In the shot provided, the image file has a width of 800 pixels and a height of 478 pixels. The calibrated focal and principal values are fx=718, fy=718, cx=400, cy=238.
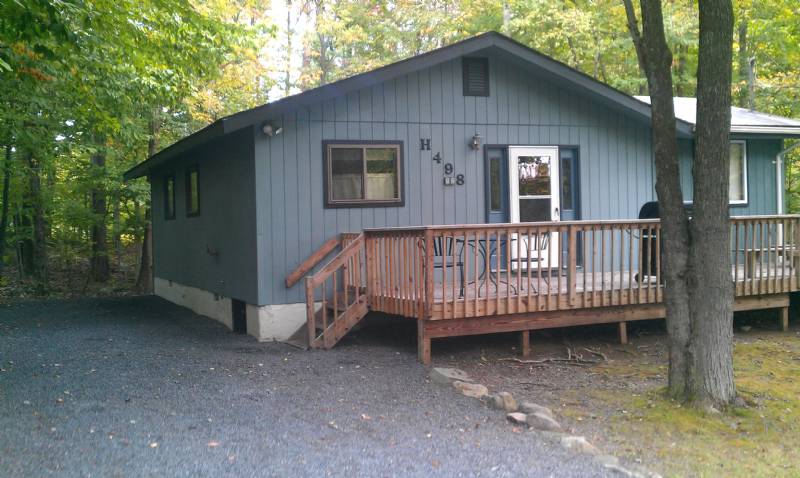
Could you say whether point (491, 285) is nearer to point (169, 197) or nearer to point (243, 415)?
point (243, 415)

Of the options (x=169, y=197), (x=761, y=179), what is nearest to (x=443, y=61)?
(x=761, y=179)

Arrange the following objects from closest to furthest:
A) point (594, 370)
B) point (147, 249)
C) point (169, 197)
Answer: point (594, 370) → point (169, 197) → point (147, 249)

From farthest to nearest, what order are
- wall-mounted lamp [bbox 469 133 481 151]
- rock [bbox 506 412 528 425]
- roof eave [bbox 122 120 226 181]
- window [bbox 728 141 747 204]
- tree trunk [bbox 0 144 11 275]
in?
tree trunk [bbox 0 144 11 275]
window [bbox 728 141 747 204]
wall-mounted lamp [bbox 469 133 481 151]
roof eave [bbox 122 120 226 181]
rock [bbox 506 412 528 425]

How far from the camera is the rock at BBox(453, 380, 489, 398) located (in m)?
6.69

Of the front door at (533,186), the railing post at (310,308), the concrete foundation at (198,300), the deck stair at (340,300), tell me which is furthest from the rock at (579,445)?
the concrete foundation at (198,300)

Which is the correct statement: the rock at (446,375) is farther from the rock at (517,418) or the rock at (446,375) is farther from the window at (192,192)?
the window at (192,192)

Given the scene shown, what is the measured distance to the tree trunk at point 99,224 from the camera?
1752 centimetres

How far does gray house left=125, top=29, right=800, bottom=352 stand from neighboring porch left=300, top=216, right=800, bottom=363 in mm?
134

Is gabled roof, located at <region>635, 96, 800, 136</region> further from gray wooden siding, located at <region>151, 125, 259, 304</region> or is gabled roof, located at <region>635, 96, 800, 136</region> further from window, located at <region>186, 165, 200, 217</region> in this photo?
window, located at <region>186, 165, 200, 217</region>

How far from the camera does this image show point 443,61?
401 inches

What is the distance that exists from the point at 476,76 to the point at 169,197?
765 centimetres

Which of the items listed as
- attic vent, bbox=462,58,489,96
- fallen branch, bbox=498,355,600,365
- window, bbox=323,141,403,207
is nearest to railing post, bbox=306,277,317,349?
window, bbox=323,141,403,207

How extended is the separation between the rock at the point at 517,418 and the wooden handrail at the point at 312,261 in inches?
172

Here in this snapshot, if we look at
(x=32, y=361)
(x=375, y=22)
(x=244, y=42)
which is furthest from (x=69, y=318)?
(x=375, y=22)
